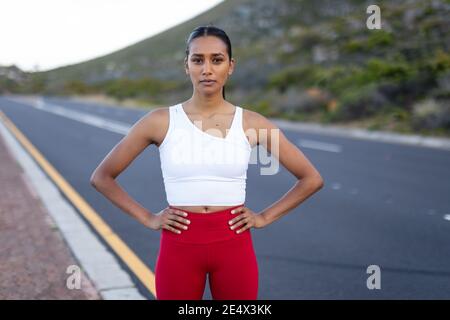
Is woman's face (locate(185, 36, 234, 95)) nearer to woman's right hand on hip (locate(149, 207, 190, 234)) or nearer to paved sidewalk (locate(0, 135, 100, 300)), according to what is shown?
woman's right hand on hip (locate(149, 207, 190, 234))

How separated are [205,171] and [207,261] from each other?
1.31 ft

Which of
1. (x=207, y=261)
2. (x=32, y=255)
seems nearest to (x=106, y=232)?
(x=32, y=255)

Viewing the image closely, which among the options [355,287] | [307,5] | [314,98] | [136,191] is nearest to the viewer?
[355,287]

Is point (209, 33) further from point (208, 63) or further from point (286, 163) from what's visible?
point (286, 163)

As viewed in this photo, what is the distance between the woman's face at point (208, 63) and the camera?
2.52 m

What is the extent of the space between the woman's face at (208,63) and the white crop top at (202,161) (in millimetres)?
135

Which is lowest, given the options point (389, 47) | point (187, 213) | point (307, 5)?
point (187, 213)

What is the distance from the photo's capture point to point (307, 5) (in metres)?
84.6

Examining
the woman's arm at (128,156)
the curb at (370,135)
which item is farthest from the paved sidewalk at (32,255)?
the curb at (370,135)

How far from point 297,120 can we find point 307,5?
207 ft

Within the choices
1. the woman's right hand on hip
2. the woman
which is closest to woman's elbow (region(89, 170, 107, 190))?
the woman

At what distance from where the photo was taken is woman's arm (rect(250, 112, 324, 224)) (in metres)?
2.58
